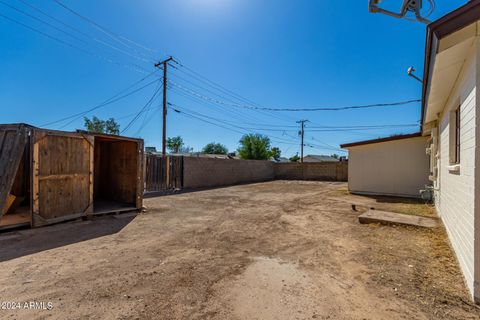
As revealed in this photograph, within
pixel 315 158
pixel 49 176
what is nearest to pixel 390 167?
pixel 49 176

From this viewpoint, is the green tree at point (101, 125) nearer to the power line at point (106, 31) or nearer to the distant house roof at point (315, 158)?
the power line at point (106, 31)

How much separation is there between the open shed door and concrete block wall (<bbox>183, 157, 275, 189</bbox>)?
8125 mm

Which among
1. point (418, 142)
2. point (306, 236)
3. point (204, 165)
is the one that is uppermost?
point (418, 142)

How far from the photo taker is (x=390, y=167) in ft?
32.1

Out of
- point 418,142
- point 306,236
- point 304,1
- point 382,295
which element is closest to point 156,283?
point 382,295

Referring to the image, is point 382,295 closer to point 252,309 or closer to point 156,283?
point 252,309

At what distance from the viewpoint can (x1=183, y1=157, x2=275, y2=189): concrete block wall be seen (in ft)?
41.9

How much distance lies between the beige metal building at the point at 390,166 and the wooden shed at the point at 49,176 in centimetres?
958

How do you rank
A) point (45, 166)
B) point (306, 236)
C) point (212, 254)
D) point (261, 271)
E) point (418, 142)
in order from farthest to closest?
1. point (418, 142)
2. point (45, 166)
3. point (306, 236)
4. point (212, 254)
5. point (261, 271)

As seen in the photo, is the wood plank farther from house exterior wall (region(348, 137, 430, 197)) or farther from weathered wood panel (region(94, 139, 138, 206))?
house exterior wall (region(348, 137, 430, 197))

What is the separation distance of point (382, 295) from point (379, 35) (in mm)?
10280

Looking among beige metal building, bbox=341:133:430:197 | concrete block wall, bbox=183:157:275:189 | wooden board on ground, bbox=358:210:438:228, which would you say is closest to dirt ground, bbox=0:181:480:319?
wooden board on ground, bbox=358:210:438:228

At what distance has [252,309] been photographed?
196cm

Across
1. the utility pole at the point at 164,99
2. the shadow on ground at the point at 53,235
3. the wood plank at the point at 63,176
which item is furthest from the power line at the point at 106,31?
the shadow on ground at the point at 53,235
